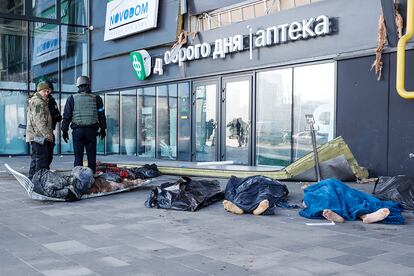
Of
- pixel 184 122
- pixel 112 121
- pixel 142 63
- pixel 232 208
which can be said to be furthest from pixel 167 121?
pixel 232 208

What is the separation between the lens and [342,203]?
5691mm

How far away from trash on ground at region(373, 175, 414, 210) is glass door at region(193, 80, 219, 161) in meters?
7.05

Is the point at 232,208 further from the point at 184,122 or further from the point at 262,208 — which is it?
the point at 184,122

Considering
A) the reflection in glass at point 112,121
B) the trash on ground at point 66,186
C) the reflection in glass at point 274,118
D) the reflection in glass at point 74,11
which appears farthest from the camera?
the reflection in glass at point 74,11

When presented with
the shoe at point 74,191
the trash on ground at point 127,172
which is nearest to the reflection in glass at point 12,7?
the trash on ground at point 127,172

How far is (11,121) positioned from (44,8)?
4.87 m

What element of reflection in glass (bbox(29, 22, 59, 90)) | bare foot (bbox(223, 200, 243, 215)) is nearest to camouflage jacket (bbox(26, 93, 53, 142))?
bare foot (bbox(223, 200, 243, 215))

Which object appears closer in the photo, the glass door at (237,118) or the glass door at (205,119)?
the glass door at (237,118)

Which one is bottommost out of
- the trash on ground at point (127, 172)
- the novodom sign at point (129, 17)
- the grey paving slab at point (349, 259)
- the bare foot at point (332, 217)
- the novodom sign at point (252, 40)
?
the grey paving slab at point (349, 259)

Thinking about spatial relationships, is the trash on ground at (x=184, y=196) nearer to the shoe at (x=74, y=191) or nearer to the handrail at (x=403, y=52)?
the shoe at (x=74, y=191)

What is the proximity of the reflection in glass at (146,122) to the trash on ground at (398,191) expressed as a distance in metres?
10.4

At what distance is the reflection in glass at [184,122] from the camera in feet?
47.4

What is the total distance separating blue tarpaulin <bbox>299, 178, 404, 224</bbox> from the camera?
18.2 ft

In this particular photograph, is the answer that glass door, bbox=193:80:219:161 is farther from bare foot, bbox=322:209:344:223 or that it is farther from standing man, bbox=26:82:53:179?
bare foot, bbox=322:209:344:223
